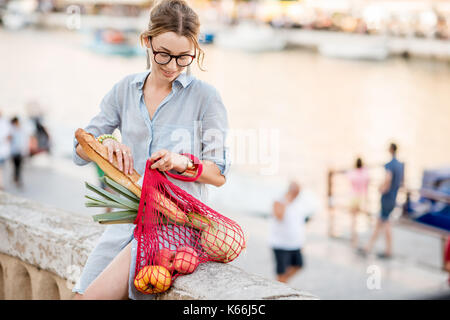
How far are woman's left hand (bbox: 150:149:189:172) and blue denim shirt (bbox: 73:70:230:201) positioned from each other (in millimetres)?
130

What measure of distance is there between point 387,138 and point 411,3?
37159 millimetres

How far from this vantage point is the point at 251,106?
1086 inches

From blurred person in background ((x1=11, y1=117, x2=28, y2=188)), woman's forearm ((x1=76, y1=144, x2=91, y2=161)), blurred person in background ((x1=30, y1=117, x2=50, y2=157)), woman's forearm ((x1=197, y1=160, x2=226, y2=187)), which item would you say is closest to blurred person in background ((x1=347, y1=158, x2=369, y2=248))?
blurred person in background ((x1=11, y1=117, x2=28, y2=188))

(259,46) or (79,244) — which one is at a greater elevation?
(259,46)

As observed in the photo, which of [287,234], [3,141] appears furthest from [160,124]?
[3,141]

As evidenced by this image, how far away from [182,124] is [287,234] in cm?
456

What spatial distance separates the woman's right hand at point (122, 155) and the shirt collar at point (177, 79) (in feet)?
0.86

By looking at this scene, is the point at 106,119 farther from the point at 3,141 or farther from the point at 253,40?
the point at 253,40

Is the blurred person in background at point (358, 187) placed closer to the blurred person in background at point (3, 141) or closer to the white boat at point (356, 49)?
the blurred person in background at point (3, 141)

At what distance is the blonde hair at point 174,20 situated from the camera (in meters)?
2.21

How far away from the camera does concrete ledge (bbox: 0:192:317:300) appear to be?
230 centimetres

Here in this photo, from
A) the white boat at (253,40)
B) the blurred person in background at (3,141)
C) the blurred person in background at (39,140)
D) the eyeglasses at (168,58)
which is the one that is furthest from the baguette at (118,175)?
the white boat at (253,40)
